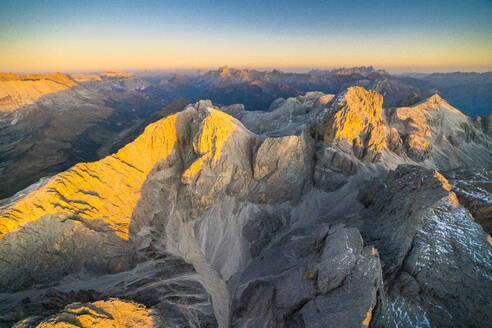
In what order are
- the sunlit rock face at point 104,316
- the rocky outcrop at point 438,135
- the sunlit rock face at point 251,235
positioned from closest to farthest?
1. the sunlit rock face at point 104,316
2. the sunlit rock face at point 251,235
3. the rocky outcrop at point 438,135

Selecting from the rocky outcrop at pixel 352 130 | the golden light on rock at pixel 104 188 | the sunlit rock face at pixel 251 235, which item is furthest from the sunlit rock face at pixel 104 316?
the rocky outcrop at pixel 352 130

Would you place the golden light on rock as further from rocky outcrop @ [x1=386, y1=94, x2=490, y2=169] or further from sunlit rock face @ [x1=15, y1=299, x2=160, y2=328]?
rocky outcrop @ [x1=386, y1=94, x2=490, y2=169]

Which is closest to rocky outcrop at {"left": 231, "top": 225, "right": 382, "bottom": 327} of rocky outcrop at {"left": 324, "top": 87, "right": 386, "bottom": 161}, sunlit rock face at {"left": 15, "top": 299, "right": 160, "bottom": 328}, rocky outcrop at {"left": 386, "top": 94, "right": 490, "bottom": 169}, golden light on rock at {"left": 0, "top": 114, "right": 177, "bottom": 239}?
sunlit rock face at {"left": 15, "top": 299, "right": 160, "bottom": 328}

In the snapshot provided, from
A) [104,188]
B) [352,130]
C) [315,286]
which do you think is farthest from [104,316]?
[352,130]

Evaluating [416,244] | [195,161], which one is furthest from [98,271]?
[416,244]

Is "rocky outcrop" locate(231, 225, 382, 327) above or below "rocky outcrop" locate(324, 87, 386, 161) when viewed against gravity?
below

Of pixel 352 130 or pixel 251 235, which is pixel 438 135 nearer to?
pixel 352 130

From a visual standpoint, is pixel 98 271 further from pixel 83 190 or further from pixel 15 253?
pixel 83 190

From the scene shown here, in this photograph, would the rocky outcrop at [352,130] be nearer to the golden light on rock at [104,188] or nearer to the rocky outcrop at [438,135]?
the rocky outcrop at [438,135]
